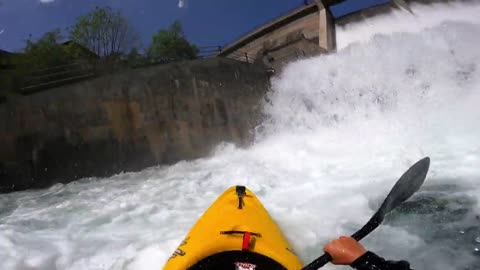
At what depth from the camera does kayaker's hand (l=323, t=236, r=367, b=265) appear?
1.52 m

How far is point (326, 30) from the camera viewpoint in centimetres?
1622

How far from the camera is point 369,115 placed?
862 cm

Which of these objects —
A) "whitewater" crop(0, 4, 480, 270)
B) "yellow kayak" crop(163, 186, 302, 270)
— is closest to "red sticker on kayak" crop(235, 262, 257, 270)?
"yellow kayak" crop(163, 186, 302, 270)

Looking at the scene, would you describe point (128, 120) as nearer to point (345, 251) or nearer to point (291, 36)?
point (345, 251)

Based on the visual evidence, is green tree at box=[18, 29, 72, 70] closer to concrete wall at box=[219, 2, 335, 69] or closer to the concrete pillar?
concrete wall at box=[219, 2, 335, 69]

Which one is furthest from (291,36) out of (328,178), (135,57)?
(328,178)

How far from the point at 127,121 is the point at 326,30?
11.2 meters

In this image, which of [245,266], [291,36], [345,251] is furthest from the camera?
[291,36]

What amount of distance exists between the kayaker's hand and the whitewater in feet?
4.62

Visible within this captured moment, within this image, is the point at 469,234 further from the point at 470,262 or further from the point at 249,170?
the point at 249,170

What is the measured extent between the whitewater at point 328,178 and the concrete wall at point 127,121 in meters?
0.42

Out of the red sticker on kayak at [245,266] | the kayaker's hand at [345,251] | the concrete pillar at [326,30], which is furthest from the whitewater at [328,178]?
the concrete pillar at [326,30]

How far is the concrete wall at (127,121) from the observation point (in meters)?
7.41

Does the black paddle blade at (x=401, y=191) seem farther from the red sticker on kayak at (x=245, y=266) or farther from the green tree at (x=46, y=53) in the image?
the green tree at (x=46, y=53)
